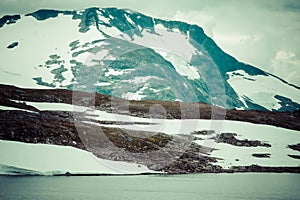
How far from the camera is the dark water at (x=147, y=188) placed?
199ft

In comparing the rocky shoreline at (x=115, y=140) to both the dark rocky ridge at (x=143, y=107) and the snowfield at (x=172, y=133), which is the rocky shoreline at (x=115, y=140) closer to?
the snowfield at (x=172, y=133)

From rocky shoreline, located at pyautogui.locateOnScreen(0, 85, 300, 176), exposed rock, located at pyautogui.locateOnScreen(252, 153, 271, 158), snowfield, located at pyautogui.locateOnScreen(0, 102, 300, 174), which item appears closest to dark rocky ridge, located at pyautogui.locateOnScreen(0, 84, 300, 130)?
rocky shoreline, located at pyautogui.locateOnScreen(0, 85, 300, 176)

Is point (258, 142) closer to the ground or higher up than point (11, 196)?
closer to the ground

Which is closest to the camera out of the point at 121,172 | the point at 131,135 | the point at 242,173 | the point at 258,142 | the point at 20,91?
the point at 121,172

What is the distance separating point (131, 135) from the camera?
111438mm

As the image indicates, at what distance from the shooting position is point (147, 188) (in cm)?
6956

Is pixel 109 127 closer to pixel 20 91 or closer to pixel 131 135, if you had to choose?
pixel 131 135

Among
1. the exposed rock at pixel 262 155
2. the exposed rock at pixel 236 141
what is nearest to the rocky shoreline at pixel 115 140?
the exposed rock at pixel 236 141

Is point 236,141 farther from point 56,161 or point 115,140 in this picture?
point 56,161

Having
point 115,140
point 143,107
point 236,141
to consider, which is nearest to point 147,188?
point 115,140

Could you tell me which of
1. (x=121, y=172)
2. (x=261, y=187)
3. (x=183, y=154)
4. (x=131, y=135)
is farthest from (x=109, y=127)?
(x=261, y=187)

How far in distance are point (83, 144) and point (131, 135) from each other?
18268 millimetres

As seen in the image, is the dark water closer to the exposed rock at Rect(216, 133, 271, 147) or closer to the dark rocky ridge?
the exposed rock at Rect(216, 133, 271, 147)

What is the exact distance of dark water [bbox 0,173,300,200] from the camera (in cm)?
6061
